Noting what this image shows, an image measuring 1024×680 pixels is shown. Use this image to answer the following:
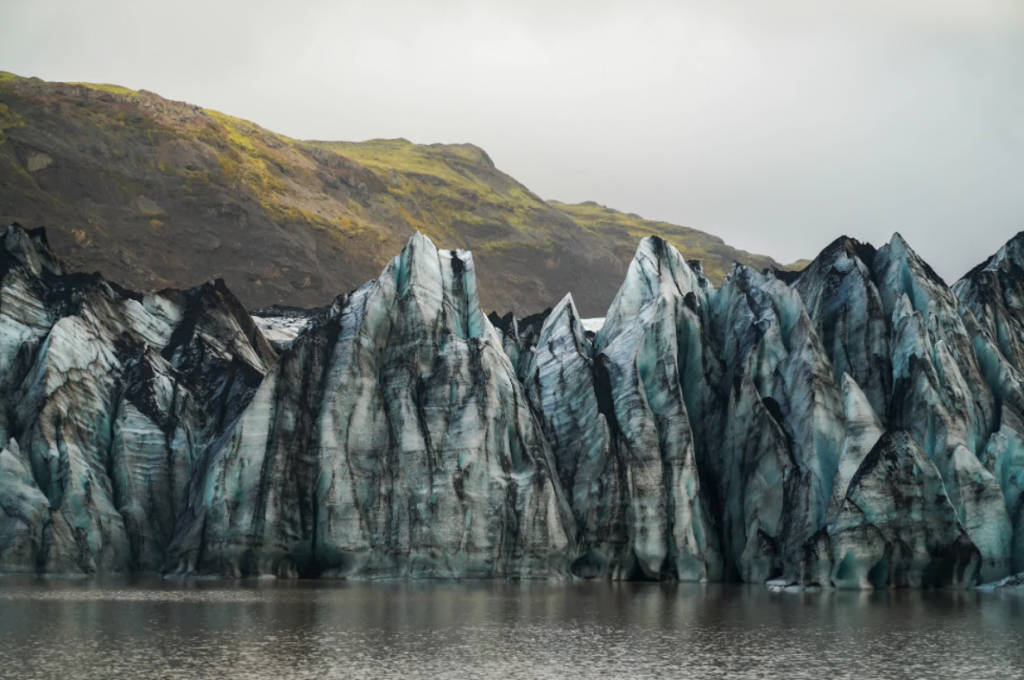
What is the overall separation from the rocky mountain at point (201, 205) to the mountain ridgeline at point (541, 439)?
61.7 metres

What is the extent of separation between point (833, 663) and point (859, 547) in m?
24.7

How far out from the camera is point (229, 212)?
5984 inches

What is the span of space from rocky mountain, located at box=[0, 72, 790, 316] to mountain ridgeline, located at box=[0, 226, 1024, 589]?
202 ft

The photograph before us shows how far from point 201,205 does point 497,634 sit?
124m

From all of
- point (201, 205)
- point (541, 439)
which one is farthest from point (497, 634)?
point (201, 205)

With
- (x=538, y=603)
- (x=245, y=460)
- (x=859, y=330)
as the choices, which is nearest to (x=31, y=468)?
(x=245, y=460)

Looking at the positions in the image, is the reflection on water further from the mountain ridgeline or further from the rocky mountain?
the rocky mountain

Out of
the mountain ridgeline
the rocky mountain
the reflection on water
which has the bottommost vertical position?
the reflection on water

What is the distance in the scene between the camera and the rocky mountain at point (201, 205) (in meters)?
134

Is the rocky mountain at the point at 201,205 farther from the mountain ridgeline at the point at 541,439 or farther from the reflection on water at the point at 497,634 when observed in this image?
the reflection on water at the point at 497,634

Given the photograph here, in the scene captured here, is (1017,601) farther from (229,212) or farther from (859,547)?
(229,212)

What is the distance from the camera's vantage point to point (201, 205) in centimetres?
15100

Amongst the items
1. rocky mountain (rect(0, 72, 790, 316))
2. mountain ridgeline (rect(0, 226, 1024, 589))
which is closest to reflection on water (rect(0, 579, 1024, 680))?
mountain ridgeline (rect(0, 226, 1024, 589))

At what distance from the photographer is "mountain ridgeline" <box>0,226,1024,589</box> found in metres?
59.7
